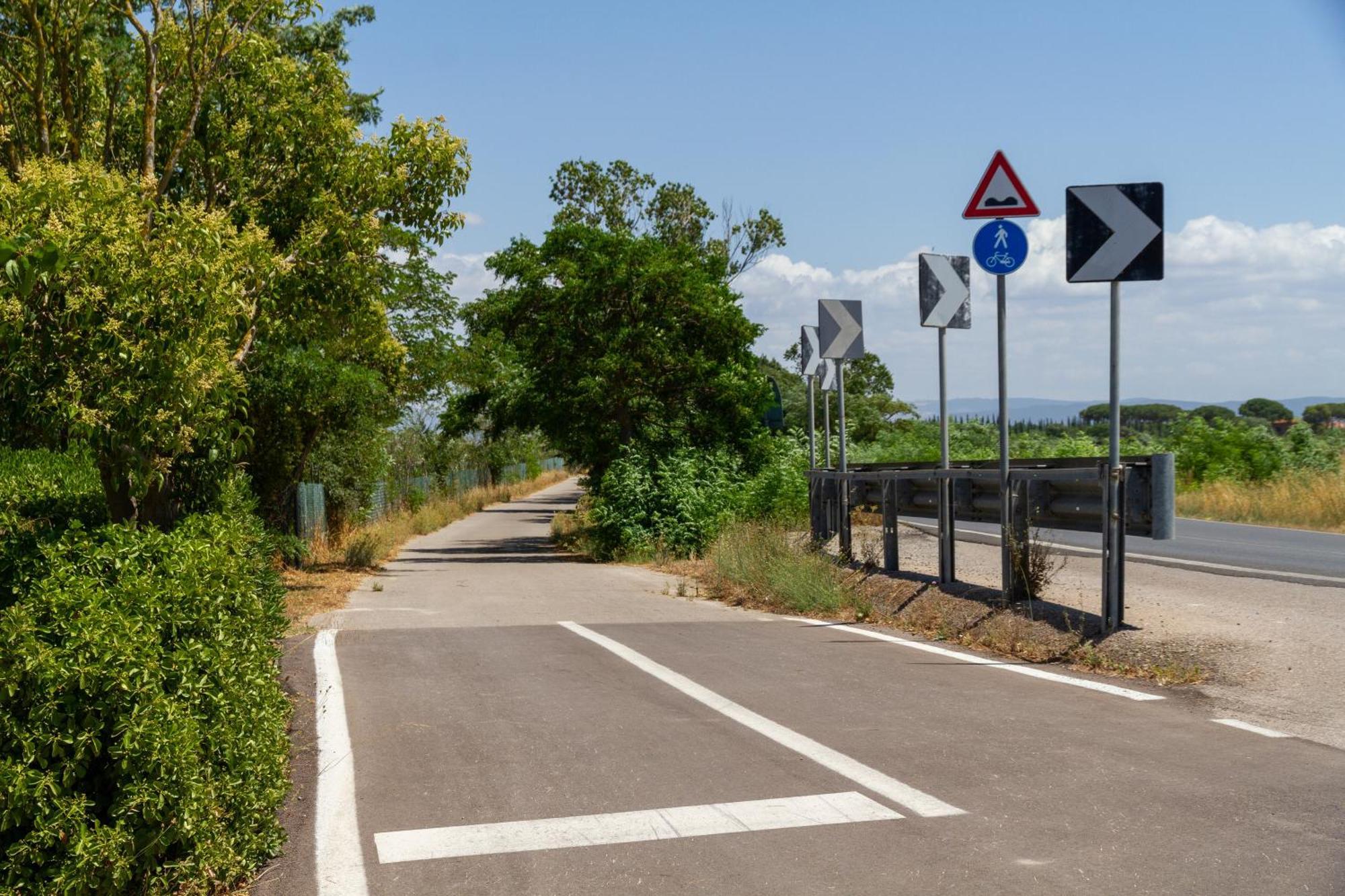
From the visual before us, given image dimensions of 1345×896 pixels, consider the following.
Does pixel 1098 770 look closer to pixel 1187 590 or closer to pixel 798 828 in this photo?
pixel 798 828

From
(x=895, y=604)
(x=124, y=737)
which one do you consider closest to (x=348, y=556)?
(x=895, y=604)

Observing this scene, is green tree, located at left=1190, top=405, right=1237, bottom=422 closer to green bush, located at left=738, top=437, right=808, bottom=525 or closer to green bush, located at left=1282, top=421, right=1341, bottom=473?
green bush, located at left=1282, top=421, right=1341, bottom=473

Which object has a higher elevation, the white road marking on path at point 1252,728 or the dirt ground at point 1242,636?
the dirt ground at point 1242,636

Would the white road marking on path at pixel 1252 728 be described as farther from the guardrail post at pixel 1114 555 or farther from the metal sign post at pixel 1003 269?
the metal sign post at pixel 1003 269

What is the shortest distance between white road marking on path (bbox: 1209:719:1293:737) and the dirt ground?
0.23ft

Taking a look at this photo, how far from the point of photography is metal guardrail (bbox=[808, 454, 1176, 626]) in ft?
29.2

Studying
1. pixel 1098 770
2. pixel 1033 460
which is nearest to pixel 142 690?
pixel 1098 770

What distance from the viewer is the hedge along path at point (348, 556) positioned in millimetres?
14930

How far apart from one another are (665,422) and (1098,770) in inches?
777

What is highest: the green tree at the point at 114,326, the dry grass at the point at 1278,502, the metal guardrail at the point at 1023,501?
the green tree at the point at 114,326

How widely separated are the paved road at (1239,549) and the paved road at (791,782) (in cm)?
461

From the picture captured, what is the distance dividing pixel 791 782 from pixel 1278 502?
2079 centimetres

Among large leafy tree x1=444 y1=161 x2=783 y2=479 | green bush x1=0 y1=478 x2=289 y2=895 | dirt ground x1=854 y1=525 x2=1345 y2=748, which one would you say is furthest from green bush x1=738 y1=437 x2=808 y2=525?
green bush x1=0 y1=478 x2=289 y2=895

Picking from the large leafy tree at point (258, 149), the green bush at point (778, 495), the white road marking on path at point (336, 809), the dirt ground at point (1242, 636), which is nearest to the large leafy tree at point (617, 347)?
the green bush at point (778, 495)
